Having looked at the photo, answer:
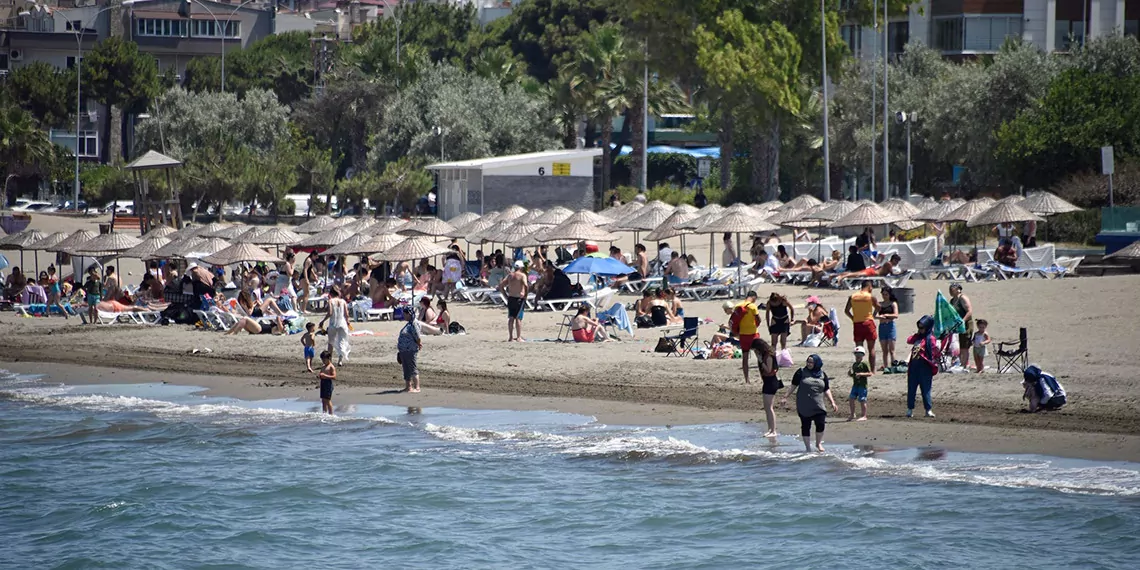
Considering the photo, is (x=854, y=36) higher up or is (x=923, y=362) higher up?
(x=854, y=36)

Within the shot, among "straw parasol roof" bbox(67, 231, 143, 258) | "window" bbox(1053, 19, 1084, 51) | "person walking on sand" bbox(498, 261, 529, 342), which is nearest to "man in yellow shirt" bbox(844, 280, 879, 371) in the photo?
"person walking on sand" bbox(498, 261, 529, 342)

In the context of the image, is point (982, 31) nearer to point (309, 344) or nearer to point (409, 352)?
point (309, 344)

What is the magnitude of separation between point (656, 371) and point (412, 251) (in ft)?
25.4

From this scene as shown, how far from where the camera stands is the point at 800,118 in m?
52.8

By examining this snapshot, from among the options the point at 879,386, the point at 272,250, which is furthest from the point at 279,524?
the point at 272,250

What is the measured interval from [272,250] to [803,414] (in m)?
31.2

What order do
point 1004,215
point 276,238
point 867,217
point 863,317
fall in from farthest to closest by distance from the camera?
1. point 276,238
2. point 867,217
3. point 1004,215
4. point 863,317

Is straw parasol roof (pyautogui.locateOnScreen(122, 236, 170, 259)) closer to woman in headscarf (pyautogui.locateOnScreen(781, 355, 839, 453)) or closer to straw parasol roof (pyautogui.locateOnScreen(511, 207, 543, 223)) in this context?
straw parasol roof (pyautogui.locateOnScreen(511, 207, 543, 223))

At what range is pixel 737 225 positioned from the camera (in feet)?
90.5

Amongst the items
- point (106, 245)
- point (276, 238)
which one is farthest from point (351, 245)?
point (106, 245)

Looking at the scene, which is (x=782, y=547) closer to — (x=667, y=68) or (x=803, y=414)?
(x=803, y=414)

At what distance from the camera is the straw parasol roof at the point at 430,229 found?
32188mm

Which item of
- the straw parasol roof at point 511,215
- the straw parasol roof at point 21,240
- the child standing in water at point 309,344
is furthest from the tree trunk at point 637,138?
the child standing in water at point 309,344

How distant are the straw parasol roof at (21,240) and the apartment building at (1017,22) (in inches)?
1422
